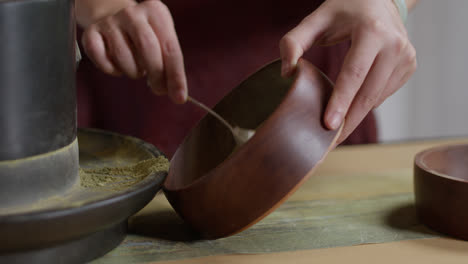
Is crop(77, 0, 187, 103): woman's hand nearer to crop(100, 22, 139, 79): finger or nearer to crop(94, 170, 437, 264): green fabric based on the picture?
crop(100, 22, 139, 79): finger

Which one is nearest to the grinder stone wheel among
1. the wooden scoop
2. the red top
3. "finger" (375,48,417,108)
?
the wooden scoop

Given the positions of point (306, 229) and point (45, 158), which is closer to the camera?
point (45, 158)

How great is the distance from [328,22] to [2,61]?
1.21 feet

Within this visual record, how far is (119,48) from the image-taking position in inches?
31.2

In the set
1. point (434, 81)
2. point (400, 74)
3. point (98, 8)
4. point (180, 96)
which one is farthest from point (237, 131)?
point (434, 81)

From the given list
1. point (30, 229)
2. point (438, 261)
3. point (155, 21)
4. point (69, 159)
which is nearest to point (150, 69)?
point (155, 21)

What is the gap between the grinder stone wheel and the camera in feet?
1.65

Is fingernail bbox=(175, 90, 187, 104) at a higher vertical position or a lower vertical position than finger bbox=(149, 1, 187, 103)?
lower

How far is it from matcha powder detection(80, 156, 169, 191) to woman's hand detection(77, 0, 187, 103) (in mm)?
142

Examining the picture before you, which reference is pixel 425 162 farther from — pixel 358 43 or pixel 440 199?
pixel 358 43

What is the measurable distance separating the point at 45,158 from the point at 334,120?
0.98ft

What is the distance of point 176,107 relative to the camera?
45.9 inches

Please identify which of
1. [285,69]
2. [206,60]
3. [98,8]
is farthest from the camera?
[206,60]

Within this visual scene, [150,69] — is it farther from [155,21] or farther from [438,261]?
[438,261]
